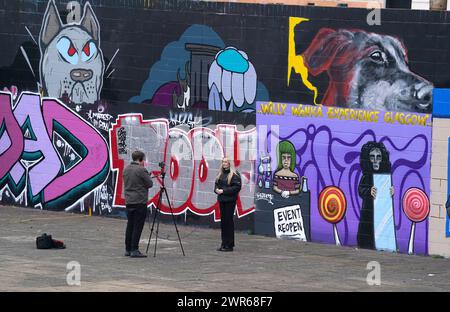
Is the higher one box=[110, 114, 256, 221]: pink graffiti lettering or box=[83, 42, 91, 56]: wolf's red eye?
box=[83, 42, 91, 56]: wolf's red eye

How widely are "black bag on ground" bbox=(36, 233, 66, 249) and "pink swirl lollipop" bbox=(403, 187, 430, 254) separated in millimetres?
5792

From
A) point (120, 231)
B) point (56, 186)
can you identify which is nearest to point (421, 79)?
point (120, 231)

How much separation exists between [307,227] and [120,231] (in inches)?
140

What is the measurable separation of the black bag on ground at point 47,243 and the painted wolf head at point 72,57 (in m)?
5.02

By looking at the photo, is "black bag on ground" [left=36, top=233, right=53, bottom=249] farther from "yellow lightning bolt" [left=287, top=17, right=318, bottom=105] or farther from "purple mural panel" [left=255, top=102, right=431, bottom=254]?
"yellow lightning bolt" [left=287, top=17, right=318, bottom=105]

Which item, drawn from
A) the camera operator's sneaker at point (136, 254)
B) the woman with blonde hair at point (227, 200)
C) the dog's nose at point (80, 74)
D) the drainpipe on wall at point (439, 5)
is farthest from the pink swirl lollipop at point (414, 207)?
the dog's nose at point (80, 74)

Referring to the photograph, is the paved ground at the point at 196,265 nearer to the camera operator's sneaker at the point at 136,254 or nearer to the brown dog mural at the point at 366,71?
Result: the camera operator's sneaker at the point at 136,254

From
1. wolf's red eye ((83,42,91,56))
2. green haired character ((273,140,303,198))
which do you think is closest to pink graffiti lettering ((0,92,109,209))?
wolf's red eye ((83,42,91,56))

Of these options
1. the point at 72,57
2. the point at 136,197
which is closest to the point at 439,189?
the point at 136,197

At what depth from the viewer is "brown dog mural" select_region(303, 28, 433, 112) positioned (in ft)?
59.8

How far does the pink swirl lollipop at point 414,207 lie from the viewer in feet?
59.2
